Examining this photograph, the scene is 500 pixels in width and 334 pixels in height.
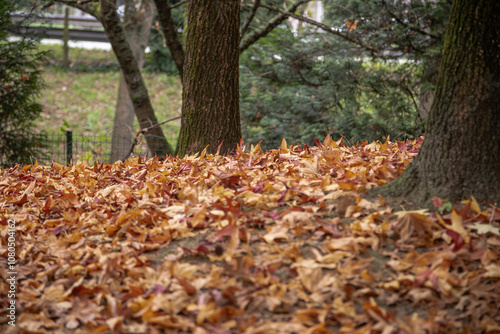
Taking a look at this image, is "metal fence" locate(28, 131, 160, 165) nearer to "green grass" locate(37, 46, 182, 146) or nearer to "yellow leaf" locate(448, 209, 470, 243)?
"green grass" locate(37, 46, 182, 146)

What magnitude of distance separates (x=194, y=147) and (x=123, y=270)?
2265 mm

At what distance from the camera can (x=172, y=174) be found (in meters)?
3.46

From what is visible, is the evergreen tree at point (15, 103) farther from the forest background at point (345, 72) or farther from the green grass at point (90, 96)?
the green grass at point (90, 96)

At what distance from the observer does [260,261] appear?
2.12 metres

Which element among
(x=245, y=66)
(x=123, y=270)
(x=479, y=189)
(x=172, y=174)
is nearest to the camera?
(x=123, y=270)

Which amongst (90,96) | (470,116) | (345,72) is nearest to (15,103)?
(345,72)

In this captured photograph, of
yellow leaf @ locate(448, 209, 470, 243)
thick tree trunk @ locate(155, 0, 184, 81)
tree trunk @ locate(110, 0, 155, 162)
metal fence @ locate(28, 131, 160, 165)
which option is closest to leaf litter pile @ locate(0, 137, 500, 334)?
yellow leaf @ locate(448, 209, 470, 243)

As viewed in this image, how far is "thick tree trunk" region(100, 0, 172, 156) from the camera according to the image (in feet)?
24.5

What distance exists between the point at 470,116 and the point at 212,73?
8.45 feet

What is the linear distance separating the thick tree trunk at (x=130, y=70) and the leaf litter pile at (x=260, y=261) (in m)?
4.93

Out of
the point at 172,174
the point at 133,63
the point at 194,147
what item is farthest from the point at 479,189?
the point at 133,63

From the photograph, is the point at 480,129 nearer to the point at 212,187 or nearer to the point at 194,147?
the point at 212,187

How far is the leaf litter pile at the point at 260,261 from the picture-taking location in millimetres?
1843

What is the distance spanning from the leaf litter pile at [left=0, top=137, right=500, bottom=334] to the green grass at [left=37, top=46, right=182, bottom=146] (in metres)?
12.0
